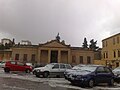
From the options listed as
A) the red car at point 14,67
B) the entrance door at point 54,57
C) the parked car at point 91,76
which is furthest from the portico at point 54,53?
the parked car at point 91,76

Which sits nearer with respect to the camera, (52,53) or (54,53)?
(52,53)

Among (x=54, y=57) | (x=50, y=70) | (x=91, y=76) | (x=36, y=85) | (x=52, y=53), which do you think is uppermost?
(x=52, y=53)

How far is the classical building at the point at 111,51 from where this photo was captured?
60.4m

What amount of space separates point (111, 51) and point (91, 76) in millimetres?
48573

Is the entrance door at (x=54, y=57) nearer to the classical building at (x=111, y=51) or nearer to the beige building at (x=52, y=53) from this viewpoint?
the beige building at (x=52, y=53)

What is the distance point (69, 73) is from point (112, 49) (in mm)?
48152

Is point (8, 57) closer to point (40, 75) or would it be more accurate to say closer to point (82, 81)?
point (40, 75)

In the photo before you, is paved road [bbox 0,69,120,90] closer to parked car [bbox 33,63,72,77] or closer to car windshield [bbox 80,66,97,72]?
car windshield [bbox 80,66,97,72]

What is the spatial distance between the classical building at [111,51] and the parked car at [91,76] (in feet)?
141

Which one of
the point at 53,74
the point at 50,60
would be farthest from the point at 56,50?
the point at 53,74

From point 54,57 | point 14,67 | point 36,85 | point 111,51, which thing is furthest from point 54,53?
point 36,85

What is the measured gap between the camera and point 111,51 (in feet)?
209

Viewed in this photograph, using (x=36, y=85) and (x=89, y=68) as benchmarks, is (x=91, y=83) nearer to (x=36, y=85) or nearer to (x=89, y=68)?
(x=89, y=68)

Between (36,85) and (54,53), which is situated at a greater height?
(54,53)
